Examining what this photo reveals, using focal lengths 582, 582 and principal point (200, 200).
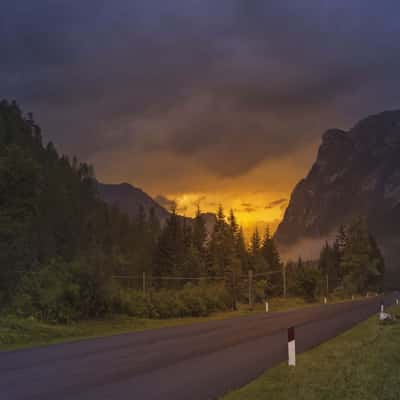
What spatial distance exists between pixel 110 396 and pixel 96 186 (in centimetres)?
15027

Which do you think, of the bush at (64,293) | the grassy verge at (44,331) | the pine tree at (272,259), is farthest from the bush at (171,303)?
the pine tree at (272,259)

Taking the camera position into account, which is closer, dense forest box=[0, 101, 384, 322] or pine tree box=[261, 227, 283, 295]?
dense forest box=[0, 101, 384, 322]

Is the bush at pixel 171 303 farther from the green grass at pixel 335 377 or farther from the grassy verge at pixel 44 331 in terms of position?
the green grass at pixel 335 377

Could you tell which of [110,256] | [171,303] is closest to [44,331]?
[110,256]

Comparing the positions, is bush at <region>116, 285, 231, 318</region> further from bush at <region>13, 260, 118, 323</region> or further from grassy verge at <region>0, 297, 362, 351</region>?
grassy verge at <region>0, 297, 362, 351</region>

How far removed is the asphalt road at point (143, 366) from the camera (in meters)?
9.59

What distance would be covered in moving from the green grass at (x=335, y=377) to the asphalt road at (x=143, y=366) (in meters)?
0.60

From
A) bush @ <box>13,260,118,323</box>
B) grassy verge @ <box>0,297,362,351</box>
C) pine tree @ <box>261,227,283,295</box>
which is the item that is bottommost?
grassy verge @ <box>0,297,362,351</box>

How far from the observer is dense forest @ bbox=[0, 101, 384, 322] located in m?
25.1

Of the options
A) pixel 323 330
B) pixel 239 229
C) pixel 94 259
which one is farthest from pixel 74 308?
pixel 239 229

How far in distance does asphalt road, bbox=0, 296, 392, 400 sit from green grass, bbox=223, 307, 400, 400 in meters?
0.60

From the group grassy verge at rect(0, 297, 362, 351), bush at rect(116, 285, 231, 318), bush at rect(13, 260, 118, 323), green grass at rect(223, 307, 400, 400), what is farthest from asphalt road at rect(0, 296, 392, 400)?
bush at rect(116, 285, 231, 318)

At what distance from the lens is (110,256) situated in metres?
28.7

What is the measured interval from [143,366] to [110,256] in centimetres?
1677
